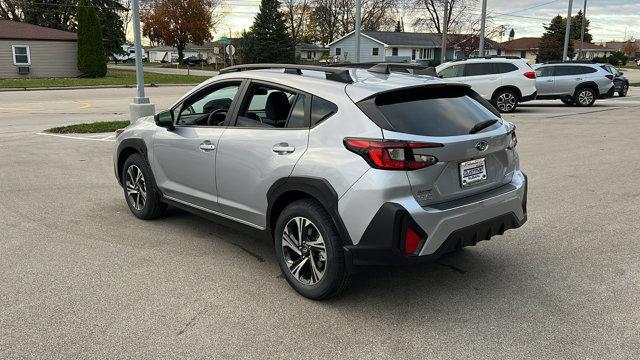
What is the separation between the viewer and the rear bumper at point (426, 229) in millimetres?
3395

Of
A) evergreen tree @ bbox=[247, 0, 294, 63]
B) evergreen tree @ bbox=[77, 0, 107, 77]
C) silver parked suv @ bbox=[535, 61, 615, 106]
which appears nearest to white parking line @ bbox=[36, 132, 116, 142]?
silver parked suv @ bbox=[535, 61, 615, 106]

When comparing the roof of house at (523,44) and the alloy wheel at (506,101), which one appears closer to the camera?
the alloy wheel at (506,101)

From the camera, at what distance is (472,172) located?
3.80 m

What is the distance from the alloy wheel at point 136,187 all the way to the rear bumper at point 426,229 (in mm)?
3035

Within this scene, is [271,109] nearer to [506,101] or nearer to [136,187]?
[136,187]

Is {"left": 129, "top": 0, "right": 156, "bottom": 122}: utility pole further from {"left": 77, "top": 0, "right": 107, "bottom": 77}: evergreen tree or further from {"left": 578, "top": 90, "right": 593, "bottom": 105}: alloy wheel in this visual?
{"left": 77, "top": 0, "right": 107, "bottom": 77}: evergreen tree

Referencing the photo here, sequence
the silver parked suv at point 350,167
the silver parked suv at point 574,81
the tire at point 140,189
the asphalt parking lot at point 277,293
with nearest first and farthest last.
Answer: the asphalt parking lot at point 277,293 < the silver parked suv at point 350,167 < the tire at point 140,189 < the silver parked suv at point 574,81

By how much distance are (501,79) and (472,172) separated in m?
15.4

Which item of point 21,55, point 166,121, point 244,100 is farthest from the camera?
point 21,55


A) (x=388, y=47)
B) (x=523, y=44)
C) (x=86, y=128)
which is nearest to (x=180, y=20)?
(x=388, y=47)

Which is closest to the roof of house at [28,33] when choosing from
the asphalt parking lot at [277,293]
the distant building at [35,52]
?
the distant building at [35,52]

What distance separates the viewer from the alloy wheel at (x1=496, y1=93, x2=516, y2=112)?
59.6 ft

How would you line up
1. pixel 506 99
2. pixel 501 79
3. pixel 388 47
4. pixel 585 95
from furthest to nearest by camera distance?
pixel 388 47
pixel 585 95
pixel 506 99
pixel 501 79

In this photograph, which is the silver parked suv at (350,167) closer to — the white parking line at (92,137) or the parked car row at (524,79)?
the white parking line at (92,137)
